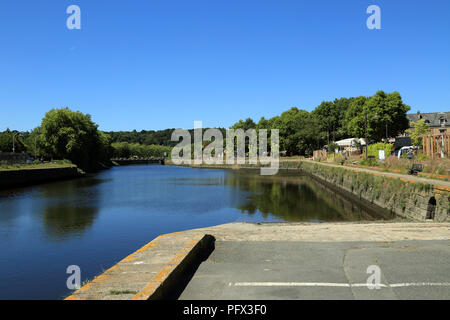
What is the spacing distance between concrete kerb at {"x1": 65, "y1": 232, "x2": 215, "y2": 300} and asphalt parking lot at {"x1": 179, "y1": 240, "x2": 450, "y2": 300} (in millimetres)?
227

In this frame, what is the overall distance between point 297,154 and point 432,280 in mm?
98811

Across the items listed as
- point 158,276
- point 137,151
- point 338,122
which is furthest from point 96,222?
point 137,151

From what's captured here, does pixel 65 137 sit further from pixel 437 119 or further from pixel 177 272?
pixel 437 119

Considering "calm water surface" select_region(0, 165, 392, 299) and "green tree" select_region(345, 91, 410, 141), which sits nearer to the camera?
"calm water surface" select_region(0, 165, 392, 299)

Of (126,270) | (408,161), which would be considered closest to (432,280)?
(126,270)

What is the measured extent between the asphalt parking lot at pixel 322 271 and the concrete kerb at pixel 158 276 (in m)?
0.23

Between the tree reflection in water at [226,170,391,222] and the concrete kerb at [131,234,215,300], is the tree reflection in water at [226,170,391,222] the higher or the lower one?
the lower one

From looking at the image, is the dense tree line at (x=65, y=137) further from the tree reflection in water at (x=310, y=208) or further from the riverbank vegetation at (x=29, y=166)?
the tree reflection in water at (x=310, y=208)

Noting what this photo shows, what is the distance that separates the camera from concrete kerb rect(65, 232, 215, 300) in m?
4.99

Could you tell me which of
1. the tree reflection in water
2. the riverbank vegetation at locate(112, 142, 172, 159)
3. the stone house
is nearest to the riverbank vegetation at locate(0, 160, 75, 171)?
the tree reflection in water

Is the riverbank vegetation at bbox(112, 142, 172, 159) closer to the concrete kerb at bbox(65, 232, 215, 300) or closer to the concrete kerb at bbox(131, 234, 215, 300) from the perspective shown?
the concrete kerb at bbox(131, 234, 215, 300)

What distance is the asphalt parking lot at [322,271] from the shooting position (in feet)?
18.0

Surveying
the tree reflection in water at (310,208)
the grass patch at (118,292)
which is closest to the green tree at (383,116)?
the tree reflection in water at (310,208)

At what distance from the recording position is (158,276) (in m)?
5.61
